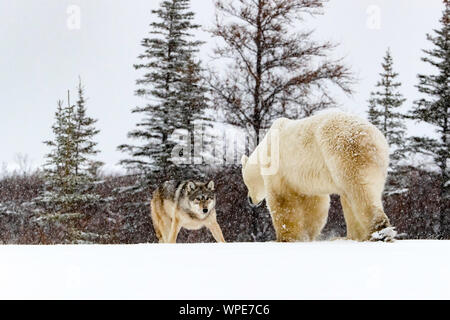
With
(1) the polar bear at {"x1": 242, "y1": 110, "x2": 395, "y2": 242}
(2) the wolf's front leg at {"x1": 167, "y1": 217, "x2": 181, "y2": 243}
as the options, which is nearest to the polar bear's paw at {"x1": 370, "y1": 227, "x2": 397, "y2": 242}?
(1) the polar bear at {"x1": 242, "y1": 110, "x2": 395, "y2": 242}

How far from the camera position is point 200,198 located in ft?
35.4

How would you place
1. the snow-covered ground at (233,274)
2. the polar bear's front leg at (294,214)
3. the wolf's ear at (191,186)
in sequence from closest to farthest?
Answer: 1. the snow-covered ground at (233,274)
2. the polar bear's front leg at (294,214)
3. the wolf's ear at (191,186)

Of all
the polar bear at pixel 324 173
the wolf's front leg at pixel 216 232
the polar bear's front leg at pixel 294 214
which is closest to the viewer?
the polar bear at pixel 324 173

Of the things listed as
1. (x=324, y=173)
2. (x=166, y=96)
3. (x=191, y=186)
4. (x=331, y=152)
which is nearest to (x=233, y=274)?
(x=331, y=152)

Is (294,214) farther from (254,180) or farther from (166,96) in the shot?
(166,96)

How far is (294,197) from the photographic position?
6867mm

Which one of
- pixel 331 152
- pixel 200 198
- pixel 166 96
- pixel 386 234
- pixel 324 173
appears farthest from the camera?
pixel 166 96

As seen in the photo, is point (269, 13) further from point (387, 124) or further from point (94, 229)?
point (94, 229)

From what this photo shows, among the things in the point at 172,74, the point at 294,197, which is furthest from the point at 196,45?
the point at 294,197

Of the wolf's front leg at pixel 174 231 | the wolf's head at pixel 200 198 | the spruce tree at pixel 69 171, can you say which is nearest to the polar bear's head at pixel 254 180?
the wolf's head at pixel 200 198

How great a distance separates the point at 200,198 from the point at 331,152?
18.0 ft

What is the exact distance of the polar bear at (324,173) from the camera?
5332 mm

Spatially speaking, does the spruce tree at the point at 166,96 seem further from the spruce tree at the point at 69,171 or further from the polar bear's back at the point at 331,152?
the polar bear's back at the point at 331,152

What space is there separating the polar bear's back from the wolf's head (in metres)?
4.09
